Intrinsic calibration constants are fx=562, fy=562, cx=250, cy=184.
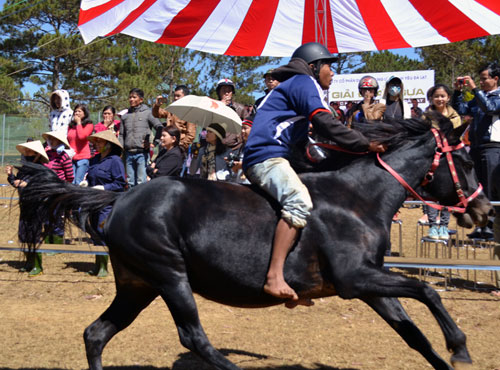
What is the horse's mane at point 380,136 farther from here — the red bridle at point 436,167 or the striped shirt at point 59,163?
the striped shirt at point 59,163

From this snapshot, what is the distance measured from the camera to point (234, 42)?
10859 mm

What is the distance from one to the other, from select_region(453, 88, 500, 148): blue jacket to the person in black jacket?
431 centimetres

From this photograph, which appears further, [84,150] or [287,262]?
[84,150]

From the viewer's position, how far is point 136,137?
33.9ft

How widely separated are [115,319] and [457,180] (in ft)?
9.39

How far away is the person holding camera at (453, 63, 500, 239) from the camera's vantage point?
24.8 ft

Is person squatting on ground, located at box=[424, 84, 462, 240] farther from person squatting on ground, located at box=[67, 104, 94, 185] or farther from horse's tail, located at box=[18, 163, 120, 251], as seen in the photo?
person squatting on ground, located at box=[67, 104, 94, 185]

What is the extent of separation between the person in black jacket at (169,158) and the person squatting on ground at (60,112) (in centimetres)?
273

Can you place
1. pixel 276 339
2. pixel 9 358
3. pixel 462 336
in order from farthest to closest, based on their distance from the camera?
pixel 276 339 → pixel 9 358 → pixel 462 336

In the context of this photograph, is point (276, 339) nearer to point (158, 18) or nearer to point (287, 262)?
point (287, 262)

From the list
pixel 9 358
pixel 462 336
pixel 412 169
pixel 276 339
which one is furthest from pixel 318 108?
pixel 9 358

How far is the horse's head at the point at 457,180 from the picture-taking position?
434cm

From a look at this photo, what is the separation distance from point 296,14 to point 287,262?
7.70 m

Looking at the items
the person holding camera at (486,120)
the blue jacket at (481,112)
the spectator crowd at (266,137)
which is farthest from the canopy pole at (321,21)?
the blue jacket at (481,112)
